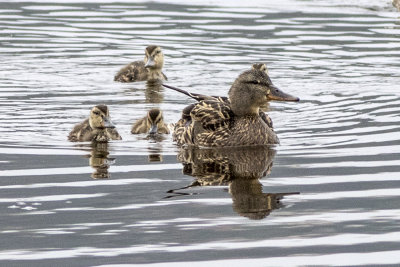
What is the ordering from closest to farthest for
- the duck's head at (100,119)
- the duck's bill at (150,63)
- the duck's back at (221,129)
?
the duck's back at (221,129)
the duck's head at (100,119)
the duck's bill at (150,63)

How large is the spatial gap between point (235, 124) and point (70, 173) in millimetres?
1770

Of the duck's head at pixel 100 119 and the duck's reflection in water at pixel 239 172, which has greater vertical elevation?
the duck's head at pixel 100 119

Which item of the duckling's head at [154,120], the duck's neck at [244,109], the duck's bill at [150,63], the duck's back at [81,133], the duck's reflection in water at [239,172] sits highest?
the duck's bill at [150,63]

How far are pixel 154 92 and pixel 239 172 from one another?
16.2 feet

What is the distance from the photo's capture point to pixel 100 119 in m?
8.72

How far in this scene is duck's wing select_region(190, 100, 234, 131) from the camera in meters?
8.41

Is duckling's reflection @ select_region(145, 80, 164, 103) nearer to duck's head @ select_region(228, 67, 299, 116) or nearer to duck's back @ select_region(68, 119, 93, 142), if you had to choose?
duck's back @ select_region(68, 119, 93, 142)

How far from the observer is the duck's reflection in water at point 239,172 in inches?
241

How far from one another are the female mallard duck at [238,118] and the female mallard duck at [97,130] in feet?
2.09

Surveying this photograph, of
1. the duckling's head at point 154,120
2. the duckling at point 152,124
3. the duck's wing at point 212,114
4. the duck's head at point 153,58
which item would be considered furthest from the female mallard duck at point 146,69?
the duck's wing at point 212,114

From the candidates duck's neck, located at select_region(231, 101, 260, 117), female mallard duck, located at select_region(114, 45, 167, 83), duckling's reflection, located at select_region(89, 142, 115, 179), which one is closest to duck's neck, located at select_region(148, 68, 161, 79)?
female mallard duck, located at select_region(114, 45, 167, 83)

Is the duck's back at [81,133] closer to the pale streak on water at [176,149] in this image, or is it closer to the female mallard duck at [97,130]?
the female mallard duck at [97,130]

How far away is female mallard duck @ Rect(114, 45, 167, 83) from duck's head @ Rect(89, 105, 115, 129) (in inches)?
131

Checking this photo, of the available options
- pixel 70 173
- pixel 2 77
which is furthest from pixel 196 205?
pixel 2 77
